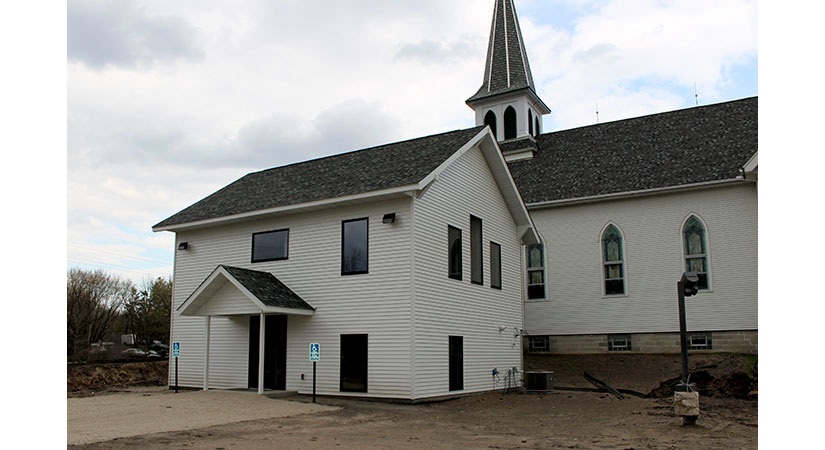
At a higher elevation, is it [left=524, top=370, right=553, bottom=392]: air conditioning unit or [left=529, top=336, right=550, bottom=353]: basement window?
[left=529, top=336, right=550, bottom=353]: basement window

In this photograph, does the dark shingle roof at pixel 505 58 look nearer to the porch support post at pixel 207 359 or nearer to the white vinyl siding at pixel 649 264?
the white vinyl siding at pixel 649 264

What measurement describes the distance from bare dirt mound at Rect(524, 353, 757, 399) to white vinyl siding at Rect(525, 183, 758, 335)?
1.14 m

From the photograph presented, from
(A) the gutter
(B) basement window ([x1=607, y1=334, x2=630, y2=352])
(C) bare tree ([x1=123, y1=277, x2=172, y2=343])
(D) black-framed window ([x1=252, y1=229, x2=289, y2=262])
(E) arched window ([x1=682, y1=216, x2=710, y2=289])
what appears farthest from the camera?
(C) bare tree ([x1=123, y1=277, x2=172, y2=343])

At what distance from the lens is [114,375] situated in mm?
32188

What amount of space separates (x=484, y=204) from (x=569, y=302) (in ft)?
28.0

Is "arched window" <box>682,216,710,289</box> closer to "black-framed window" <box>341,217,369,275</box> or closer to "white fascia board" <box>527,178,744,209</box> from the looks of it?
"white fascia board" <box>527,178,744,209</box>

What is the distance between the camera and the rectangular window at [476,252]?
2052cm

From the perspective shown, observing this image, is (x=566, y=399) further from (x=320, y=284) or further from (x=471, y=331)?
(x=320, y=284)

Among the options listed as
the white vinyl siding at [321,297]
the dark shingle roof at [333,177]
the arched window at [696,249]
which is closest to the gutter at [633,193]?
the arched window at [696,249]

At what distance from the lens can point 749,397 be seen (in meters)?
17.7

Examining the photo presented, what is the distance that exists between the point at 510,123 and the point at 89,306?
3586cm

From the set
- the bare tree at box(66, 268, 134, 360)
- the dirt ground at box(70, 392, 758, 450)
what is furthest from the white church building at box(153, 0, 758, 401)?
the bare tree at box(66, 268, 134, 360)

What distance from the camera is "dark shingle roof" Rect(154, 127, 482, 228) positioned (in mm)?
18391

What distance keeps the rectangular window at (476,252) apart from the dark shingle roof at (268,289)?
16.7ft
